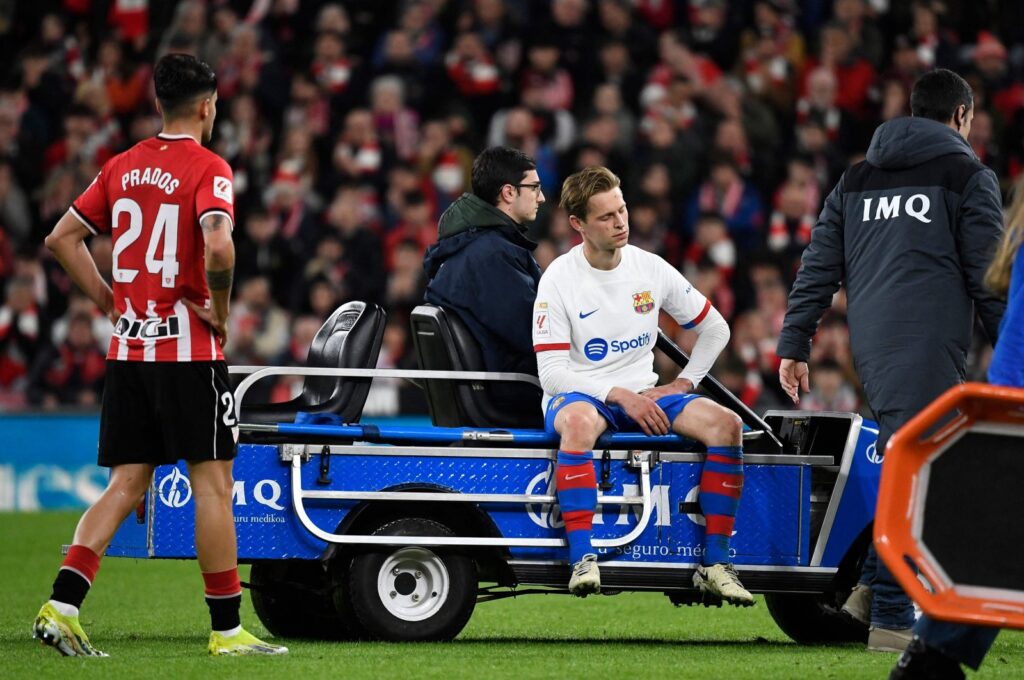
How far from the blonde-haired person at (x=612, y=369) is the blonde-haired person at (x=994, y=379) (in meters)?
2.03

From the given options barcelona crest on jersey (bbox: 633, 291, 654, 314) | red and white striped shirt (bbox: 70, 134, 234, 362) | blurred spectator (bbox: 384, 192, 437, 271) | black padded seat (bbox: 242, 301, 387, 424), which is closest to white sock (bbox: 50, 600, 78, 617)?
red and white striped shirt (bbox: 70, 134, 234, 362)

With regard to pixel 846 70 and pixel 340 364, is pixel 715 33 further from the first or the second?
pixel 340 364

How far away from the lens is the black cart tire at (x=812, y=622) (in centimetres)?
758

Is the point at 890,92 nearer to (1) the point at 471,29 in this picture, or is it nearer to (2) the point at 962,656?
(1) the point at 471,29

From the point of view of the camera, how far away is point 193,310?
241 inches

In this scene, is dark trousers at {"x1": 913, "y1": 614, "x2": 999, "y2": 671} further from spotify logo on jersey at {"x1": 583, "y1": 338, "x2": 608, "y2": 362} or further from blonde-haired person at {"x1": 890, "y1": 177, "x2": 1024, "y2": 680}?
spotify logo on jersey at {"x1": 583, "y1": 338, "x2": 608, "y2": 362}

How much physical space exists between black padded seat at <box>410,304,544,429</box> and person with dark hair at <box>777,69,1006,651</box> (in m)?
1.12

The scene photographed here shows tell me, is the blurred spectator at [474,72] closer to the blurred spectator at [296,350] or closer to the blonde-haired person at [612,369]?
the blurred spectator at [296,350]

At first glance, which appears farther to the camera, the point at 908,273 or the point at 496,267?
the point at 496,267

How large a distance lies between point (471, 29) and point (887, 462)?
13.1 metres

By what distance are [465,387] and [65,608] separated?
193cm

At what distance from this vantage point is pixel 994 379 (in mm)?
4676

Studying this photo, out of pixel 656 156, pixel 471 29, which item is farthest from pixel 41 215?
pixel 656 156

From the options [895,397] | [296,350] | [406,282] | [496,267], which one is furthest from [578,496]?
[406,282]
